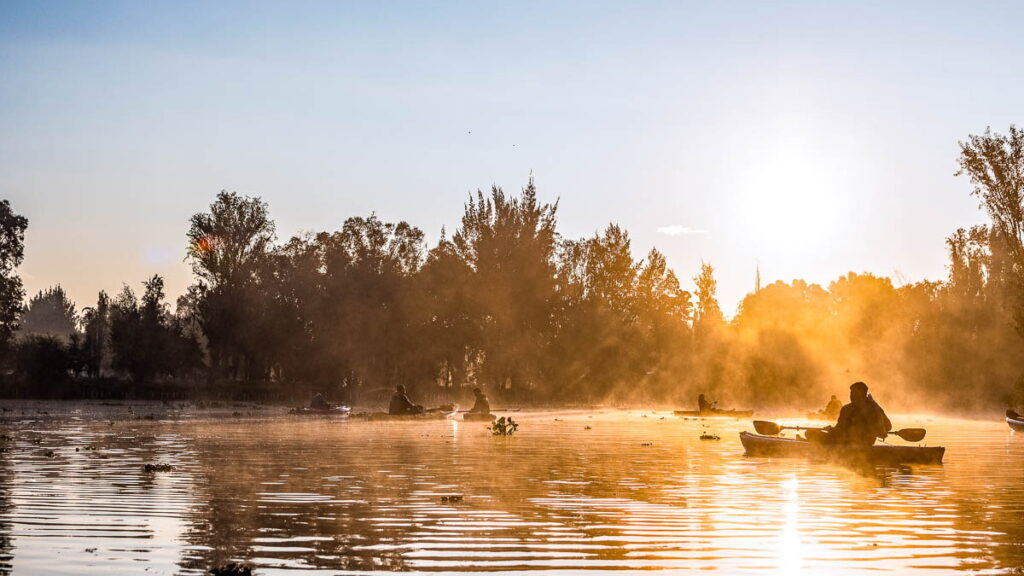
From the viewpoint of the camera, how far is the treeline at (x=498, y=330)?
91.4 meters

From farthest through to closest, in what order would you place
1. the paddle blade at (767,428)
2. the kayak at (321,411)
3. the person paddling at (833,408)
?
the kayak at (321,411), the person paddling at (833,408), the paddle blade at (767,428)

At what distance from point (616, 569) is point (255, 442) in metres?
25.9

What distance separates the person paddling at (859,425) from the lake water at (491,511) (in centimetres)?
132

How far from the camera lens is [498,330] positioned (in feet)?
342

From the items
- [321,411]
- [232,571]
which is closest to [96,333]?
[321,411]

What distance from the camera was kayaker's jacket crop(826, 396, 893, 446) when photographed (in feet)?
101

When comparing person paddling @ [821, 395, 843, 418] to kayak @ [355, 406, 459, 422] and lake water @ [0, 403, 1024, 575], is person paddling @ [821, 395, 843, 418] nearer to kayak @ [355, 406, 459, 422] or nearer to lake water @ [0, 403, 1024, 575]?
kayak @ [355, 406, 459, 422]

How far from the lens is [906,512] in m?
18.8

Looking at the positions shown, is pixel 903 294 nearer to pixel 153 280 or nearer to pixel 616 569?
pixel 153 280

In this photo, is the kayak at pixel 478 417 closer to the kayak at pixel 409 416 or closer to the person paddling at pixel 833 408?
the kayak at pixel 409 416

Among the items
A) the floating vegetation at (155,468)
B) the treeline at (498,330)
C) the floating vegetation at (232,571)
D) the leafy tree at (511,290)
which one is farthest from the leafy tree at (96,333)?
the floating vegetation at (232,571)

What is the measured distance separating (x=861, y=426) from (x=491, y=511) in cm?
1575

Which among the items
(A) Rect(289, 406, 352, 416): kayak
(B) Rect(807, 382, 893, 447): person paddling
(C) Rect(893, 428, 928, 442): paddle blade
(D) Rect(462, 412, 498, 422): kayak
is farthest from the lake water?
(A) Rect(289, 406, 352, 416): kayak

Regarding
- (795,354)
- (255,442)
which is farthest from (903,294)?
(255,442)
